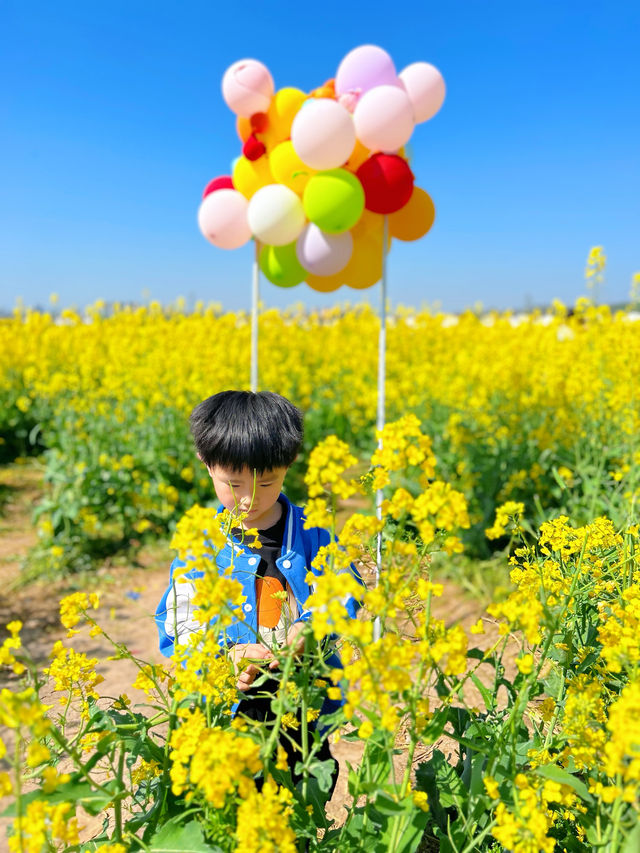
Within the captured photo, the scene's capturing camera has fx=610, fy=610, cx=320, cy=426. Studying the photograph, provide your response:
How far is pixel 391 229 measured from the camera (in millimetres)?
2996

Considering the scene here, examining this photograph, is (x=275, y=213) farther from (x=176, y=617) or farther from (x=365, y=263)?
(x=176, y=617)

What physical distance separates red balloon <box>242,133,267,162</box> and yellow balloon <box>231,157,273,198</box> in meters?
0.02

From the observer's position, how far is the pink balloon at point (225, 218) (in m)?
2.93

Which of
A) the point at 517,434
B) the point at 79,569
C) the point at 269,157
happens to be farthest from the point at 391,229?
the point at 79,569

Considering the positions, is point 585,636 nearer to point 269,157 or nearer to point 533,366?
point 269,157

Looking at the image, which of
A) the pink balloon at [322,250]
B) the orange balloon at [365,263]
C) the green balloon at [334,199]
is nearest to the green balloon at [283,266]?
the pink balloon at [322,250]

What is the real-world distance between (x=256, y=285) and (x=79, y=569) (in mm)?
2132

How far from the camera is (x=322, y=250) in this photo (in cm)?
278

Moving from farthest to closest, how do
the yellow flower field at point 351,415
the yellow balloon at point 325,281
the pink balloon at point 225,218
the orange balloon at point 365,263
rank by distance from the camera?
the yellow flower field at point 351,415 → the yellow balloon at point 325,281 → the orange balloon at point 365,263 → the pink balloon at point 225,218

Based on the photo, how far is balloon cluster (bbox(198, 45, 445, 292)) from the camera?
8.34ft

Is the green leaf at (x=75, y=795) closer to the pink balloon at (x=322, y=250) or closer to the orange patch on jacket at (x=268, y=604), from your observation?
the orange patch on jacket at (x=268, y=604)

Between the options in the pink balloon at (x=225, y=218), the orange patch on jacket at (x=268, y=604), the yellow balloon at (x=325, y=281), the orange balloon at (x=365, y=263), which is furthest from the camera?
the yellow balloon at (x=325, y=281)

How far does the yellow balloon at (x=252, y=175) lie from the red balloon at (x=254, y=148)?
0.02 m

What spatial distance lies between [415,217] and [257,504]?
78.5 inches
